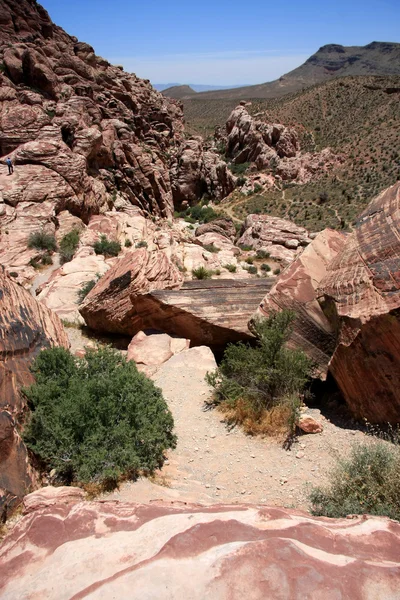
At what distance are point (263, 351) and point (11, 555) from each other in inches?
211

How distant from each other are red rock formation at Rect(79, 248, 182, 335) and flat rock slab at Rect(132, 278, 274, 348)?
0.28 metres

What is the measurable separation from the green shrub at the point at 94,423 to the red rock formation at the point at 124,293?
12.8 feet

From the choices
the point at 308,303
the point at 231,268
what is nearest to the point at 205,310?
the point at 308,303

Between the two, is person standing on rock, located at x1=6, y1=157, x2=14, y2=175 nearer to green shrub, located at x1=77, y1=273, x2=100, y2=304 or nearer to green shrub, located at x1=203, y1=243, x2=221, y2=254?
green shrub, located at x1=77, y1=273, x2=100, y2=304

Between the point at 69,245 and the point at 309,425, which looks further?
the point at 69,245

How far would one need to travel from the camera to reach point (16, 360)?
630 centimetres

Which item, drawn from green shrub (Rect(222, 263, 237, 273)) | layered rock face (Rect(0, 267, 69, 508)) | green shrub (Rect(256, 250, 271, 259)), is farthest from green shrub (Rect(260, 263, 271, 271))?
layered rock face (Rect(0, 267, 69, 508))

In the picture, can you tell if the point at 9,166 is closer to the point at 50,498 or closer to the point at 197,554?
the point at 50,498

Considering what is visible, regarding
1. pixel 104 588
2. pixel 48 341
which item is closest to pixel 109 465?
pixel 104 588

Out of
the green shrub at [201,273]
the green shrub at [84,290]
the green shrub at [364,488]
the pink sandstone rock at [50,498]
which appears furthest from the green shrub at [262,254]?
the pink sandstone rock at [50,498]

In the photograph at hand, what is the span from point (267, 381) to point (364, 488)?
2.80 metres

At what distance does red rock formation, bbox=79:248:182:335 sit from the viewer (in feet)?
35.2

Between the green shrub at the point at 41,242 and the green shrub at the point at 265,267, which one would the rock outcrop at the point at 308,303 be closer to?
the green shrub at the point at 265,267

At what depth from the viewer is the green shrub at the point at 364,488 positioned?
434cm
